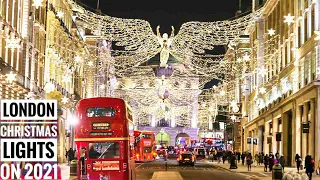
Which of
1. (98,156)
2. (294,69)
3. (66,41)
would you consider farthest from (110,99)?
(66,41)

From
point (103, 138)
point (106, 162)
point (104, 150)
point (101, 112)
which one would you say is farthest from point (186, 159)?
point (101, 112)

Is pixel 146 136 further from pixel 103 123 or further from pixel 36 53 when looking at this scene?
pixel 103 123

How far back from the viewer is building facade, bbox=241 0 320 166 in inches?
1758

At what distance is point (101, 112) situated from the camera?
2498cm

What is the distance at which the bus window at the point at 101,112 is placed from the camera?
24.9 meters

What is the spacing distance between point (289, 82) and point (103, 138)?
32018 mm

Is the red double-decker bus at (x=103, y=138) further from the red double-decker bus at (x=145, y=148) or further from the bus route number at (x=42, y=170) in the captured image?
the red double-decker bus at (x=145, y=148)

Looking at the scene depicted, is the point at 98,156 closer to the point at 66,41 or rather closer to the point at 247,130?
the point at 66,41

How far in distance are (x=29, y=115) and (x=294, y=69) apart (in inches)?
1631

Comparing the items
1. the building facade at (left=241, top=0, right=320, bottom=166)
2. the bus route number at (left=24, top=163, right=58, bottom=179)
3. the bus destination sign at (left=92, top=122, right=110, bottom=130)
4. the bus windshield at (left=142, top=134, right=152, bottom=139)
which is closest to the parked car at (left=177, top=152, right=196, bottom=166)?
the building facade at (left=241, top=0, right=320, bottom=166)

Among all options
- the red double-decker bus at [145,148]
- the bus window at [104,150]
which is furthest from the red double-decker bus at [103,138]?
the red double-decker bus at [145,148]

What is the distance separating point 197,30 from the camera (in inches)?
1366

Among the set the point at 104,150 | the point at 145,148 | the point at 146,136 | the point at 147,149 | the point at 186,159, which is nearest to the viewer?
the point at 104,150

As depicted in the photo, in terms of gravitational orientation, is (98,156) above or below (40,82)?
below
